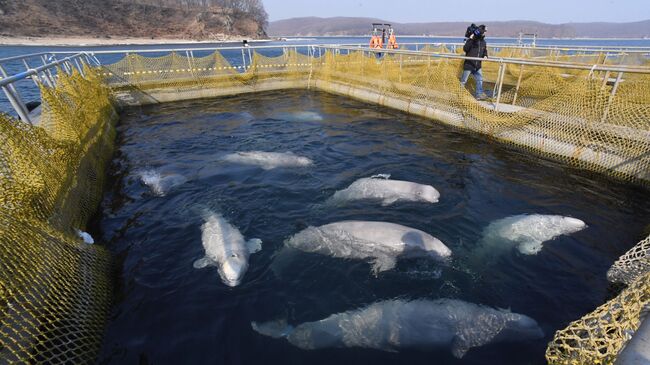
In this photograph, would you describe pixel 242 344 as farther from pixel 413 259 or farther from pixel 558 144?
pixel 558 144

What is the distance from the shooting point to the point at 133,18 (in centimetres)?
12162

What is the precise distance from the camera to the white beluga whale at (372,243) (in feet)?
20.3

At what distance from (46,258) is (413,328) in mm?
5199

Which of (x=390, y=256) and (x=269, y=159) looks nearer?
(x=390, y=256)

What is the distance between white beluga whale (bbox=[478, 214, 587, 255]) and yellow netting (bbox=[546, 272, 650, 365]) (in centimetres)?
260

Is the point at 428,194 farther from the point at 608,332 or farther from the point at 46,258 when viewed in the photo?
the point at 46,258

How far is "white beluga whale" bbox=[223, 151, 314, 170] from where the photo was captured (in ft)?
34.3

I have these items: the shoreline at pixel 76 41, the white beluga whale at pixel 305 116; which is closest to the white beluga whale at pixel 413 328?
the white beluga whale at pixel 305 116

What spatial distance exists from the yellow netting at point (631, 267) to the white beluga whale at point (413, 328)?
1900mm

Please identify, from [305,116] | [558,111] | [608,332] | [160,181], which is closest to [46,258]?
[160,181]

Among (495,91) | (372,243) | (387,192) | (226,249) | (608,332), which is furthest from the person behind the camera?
(495,91)

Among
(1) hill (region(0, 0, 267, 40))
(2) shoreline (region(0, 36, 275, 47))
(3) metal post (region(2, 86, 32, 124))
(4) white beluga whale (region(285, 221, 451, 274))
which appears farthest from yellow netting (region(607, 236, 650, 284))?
(1) hill (region(0, 0, 267, 40))

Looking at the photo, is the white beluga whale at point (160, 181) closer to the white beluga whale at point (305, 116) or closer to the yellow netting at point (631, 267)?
the white beluga whale at point (305, 116)

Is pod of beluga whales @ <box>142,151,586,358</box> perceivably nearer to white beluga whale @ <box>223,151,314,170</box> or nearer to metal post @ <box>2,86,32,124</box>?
white beluga whale @ <box>223,151,314,170</box>
